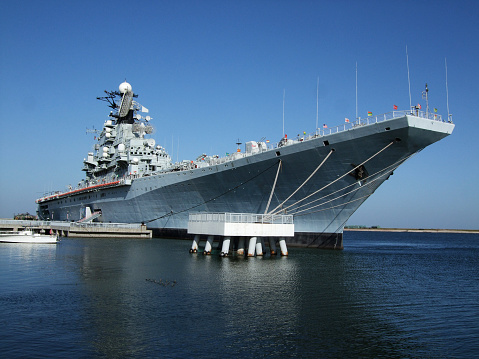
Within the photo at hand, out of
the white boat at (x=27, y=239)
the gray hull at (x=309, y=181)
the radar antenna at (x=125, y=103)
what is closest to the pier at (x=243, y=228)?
the gray hull at (x=309, y=181)

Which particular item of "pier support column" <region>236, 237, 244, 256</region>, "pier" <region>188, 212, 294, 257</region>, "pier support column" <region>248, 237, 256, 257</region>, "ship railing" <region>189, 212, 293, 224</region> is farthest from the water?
"pier support column" <region>236, 237, 244, 256</region>

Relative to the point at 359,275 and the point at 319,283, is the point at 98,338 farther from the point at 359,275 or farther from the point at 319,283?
the point at 359,275

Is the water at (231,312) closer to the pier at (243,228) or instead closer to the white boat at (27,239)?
the pier at (243,228)

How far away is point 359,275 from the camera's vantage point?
17297mm

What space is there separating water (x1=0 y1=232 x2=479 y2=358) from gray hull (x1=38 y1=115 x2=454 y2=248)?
662 centimetres

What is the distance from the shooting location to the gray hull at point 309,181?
69.9ft

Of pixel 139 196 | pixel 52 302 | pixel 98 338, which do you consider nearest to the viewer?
pixel 98 338

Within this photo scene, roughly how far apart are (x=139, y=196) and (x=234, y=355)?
97.8ft

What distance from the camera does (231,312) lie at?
34.4 feet

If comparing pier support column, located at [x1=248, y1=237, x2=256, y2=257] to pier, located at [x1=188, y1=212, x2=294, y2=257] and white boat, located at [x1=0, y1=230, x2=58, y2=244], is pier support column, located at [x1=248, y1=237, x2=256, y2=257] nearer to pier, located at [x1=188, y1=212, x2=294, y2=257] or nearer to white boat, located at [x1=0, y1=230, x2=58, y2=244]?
pier, located at [x1=188, y1=212, x2=294, y2=257]

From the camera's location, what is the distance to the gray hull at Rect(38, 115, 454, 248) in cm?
2130

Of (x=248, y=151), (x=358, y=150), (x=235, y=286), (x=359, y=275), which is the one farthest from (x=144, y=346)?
(x=248, y=151)

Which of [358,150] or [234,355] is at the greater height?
[358,150]

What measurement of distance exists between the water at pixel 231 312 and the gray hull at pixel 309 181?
261 inches
